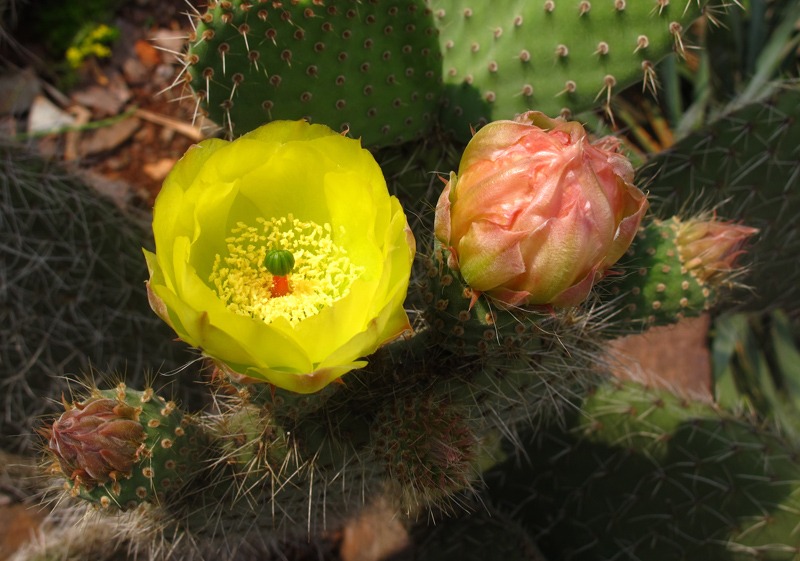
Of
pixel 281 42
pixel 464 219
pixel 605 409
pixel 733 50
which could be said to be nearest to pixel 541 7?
pixel 281 42

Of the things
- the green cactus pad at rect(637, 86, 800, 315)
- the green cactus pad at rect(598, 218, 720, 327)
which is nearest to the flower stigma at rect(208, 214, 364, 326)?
the green cactus pad at rect(598, 218, 720, 327)

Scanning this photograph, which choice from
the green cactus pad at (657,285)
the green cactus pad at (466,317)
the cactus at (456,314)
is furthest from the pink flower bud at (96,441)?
the green cactus pad at (657,285)

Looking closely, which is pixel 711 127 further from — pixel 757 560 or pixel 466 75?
pixel 757 560

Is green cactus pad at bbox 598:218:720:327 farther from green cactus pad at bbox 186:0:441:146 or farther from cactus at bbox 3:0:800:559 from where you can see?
green cactus pad at bbox 186:0:441:146

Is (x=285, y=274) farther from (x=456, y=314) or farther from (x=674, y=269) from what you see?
(x=674, y=269)

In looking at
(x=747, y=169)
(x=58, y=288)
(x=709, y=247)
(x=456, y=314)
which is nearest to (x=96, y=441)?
(x=456, y=314)

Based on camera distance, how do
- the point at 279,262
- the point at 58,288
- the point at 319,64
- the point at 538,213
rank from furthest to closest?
the point at 58,288
the point at 319,64
the point at 279,262
the point at 538,213
